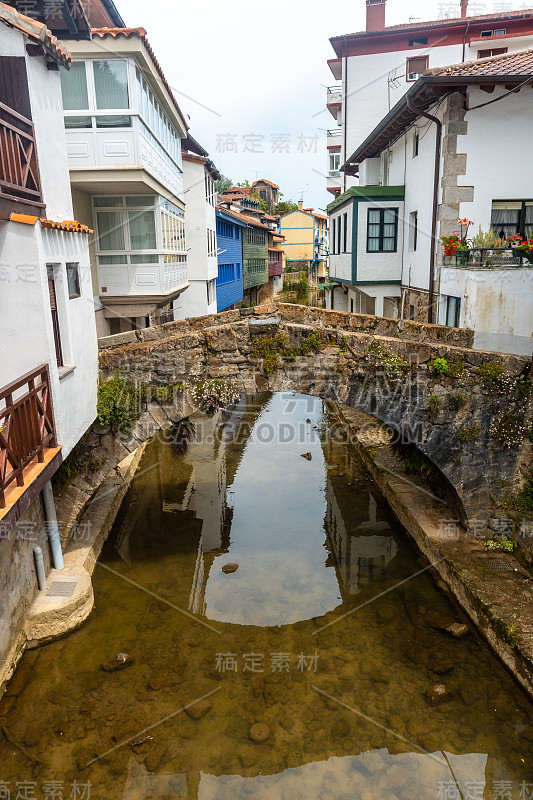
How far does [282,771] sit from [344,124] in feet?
95.1

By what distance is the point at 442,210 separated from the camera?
14867 mm

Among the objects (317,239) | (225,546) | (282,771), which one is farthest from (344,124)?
(317,239)

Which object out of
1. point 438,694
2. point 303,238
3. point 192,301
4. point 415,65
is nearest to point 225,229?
point 192,301

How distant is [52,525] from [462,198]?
12.8 m

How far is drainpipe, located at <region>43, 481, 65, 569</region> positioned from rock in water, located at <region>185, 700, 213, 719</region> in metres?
3.52

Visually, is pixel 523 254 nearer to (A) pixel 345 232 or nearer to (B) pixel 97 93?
(B) pixel 97 93

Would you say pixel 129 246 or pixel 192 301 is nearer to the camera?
pixel 129 246

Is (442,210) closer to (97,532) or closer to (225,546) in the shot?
(225,546)

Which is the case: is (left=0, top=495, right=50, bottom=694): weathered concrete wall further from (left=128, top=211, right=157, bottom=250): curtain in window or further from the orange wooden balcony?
(left=128, top=211, right=157, bottom=250): curtain in window

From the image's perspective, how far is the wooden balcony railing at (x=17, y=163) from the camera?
6340 mm

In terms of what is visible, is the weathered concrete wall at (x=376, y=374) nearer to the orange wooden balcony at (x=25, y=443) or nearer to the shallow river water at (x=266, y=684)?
the shallow river water at (x=266, y=684)

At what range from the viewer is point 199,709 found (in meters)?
7.34

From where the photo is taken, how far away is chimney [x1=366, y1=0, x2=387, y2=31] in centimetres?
2828

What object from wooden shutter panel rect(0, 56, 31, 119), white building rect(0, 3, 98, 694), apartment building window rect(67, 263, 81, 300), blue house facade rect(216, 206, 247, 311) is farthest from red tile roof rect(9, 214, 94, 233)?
blue house facade rect(216, 206, 247, 311)
